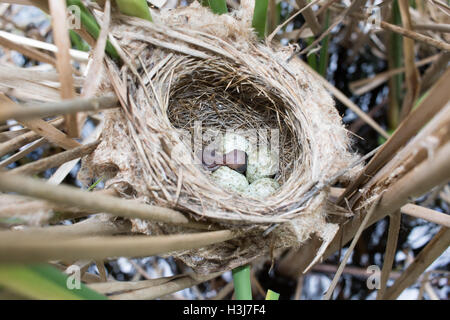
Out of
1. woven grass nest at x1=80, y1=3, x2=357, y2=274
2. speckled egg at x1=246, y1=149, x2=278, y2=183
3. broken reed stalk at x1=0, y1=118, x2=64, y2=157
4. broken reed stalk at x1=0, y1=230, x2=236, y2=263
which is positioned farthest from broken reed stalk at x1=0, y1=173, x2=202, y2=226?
speckled egg at x1=246, y1=149, x2=278, y2=183

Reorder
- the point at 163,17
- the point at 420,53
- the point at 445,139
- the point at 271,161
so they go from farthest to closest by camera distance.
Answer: the point at 420,53, the point at 271,161, the point at 163,17, the point at 445,139

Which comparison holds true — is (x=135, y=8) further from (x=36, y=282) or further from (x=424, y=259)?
(x=424, y=259)

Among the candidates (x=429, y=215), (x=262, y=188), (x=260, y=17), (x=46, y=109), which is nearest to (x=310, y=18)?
(x=260, y=17)

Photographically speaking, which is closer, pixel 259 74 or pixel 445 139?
pixel 445 139

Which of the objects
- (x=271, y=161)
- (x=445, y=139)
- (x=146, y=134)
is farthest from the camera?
(x=271, y=161)

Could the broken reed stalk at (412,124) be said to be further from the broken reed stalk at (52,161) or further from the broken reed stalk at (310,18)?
the broken reed stalk at (52,161)

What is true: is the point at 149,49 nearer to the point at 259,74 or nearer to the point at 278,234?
the point at 259,74
